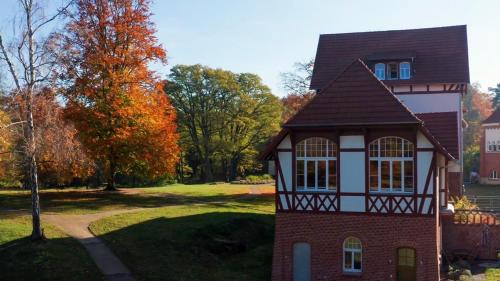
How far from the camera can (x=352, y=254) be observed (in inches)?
778

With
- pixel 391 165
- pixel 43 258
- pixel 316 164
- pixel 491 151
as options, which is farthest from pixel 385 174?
pixel 491 151

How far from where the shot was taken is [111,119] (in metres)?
30.8

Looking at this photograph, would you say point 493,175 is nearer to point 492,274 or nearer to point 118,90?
point 492,274

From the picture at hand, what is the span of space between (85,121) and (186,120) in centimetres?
3216

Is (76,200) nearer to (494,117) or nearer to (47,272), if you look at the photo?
(47,272)

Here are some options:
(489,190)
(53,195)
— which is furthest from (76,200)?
(489,190)

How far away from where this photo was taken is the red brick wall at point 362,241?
19.0 m

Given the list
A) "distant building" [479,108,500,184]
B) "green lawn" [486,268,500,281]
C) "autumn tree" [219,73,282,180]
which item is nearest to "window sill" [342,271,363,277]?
"green lawn" [486,268,500,281]

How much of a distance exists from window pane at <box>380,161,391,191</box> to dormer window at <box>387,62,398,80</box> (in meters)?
12.1

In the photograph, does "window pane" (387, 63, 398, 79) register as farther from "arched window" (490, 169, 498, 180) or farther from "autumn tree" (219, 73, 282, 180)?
"arched window" (490, 169, 498, 180)

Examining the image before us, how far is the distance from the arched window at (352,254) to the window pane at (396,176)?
2.46 meters

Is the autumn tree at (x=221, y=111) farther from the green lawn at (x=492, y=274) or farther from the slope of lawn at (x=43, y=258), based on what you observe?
the green lawn at (x=492, y=274)

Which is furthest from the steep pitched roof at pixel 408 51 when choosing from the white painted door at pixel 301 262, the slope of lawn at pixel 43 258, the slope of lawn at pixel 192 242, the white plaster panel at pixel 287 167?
the slope of lawn at pixel 43 258

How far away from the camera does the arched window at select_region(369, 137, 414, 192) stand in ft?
63.5
